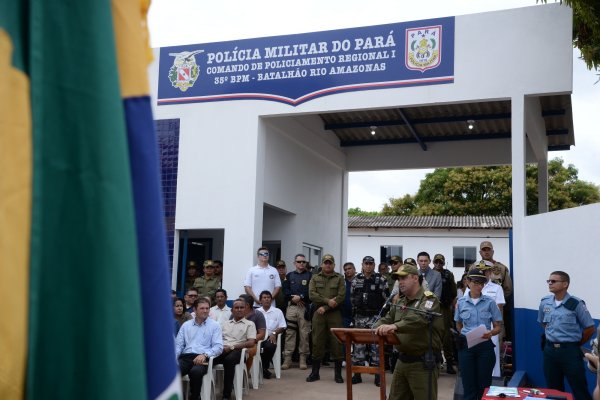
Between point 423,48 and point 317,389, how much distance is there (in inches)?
244

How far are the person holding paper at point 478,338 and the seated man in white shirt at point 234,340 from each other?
3.02m

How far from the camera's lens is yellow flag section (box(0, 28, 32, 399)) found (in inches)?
46.3

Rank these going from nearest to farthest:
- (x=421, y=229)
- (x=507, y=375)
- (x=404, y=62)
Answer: (x=507, y=375) → (x=404, y=62) → (x=421, y=229)

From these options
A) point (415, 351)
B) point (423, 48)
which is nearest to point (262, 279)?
point (423, 48)

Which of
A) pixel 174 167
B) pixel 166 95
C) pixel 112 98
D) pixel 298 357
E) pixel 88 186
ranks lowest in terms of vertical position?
pixel 298 357

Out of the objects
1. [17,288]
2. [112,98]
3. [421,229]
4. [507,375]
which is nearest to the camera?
[17,288]

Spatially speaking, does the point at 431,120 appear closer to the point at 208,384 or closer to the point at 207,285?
the point at 207,285

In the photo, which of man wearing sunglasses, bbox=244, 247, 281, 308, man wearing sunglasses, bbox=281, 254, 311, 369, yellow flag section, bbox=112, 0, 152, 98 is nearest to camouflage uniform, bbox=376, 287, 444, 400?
yellow flag section, bbox=112, 0, 152, 98

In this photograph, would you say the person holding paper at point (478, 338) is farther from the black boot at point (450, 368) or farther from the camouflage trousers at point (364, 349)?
the black boot at point (450, 368)

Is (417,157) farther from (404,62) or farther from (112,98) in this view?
(112,98)

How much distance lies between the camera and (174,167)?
1373 cm

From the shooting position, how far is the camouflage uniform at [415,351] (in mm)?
6191

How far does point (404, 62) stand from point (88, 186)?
11.5m

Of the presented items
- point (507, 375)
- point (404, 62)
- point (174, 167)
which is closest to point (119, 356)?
point (507, 375)
